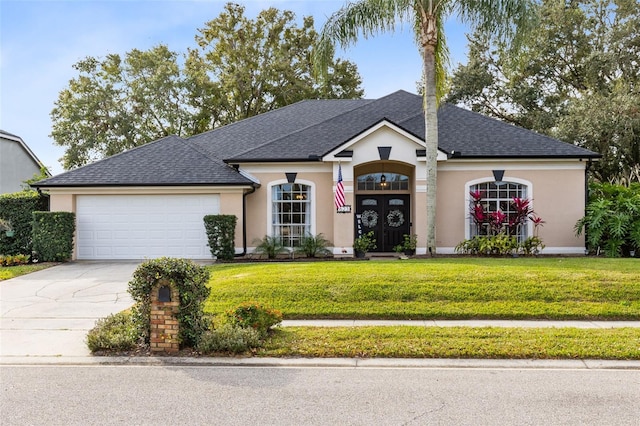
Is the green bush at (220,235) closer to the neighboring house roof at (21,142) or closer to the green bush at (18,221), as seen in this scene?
the green bush at (18,221)

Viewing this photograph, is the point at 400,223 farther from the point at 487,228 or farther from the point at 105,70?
the point at 105,70

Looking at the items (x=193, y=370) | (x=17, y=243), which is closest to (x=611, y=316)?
(x=193, y=370)

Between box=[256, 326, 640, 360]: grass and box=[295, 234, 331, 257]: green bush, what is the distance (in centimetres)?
783

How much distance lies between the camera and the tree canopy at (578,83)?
20781 millimetres

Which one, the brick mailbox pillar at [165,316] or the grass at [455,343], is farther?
the brick mailbox pillar at [165,316]

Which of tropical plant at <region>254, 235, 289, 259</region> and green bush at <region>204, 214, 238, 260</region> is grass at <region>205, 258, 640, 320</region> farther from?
tropical plant at <region>254, 235, 289, 259</region>

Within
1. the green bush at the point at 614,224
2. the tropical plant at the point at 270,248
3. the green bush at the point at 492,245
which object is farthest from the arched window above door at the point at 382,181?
the green bush at the point at 614,224

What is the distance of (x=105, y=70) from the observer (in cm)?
2984

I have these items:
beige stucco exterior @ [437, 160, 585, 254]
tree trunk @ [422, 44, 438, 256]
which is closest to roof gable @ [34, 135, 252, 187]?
tree trunk @ [422, 44, 438, 256]

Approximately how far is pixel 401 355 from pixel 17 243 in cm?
1429

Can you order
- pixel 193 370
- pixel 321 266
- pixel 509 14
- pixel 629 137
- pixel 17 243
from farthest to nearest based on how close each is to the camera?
pixel 629 137 < pixel 17 243 < pixel 509 14 < pixel 321 266 < pixel 193 370

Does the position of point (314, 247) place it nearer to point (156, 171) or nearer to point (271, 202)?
point (271, 202)

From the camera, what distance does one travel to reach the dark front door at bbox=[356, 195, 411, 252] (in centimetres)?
1608

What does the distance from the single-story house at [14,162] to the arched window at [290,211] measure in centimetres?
1920
